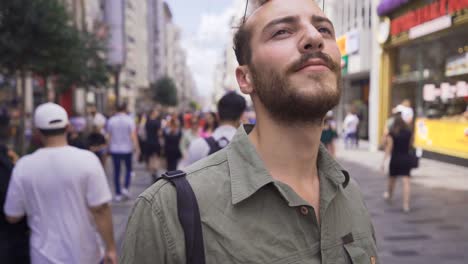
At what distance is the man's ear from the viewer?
5.03 ft

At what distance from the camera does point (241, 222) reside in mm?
1321

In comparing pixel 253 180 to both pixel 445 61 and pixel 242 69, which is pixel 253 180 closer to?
pixel 242 69

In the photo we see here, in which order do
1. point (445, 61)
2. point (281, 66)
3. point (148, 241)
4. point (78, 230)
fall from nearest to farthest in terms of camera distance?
point (148, 241) < point (281, 66) < point (78, 230) < point (445, 61)

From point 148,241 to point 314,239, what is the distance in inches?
19.3

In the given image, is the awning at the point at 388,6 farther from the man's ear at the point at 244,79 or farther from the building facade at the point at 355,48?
the man's ear at the point at 244,79

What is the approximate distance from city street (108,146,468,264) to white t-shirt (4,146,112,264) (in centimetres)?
299

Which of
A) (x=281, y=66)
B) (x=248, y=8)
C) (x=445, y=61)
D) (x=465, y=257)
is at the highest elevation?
(x=445, y=61)

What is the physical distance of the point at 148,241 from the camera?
1.29 m

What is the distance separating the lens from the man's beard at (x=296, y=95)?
138 cm

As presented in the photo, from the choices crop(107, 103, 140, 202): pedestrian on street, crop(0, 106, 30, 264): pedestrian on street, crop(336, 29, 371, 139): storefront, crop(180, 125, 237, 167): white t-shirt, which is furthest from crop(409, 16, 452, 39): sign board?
crop(0, 106, 30, 264): pedestrian on street

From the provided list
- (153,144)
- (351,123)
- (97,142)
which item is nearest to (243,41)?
(97,142)

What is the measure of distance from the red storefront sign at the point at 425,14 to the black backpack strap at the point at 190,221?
13.1 m

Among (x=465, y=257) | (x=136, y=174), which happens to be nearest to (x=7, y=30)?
(x=136, y=174)

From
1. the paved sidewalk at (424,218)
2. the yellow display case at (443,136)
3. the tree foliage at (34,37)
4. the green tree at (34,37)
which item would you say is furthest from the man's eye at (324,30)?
the yellow display case at (443,136)
